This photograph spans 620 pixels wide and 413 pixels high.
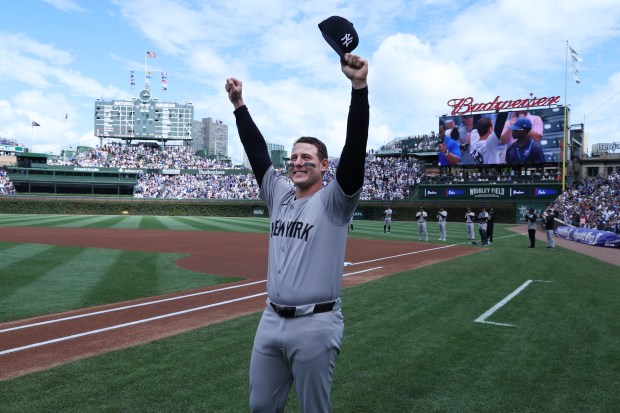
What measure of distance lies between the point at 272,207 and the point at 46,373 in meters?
3.55

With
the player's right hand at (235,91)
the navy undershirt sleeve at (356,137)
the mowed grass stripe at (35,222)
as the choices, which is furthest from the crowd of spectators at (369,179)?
the navy undershirt sleeve at (356,137)

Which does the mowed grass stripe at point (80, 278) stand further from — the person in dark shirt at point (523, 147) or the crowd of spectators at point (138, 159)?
the crowd of spectators at point (138, 159)

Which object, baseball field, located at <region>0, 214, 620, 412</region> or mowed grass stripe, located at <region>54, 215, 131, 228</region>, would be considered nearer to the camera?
baseball field, located at <region>0, 214, 620, 412</region>

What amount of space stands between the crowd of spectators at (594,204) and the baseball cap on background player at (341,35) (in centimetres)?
2852

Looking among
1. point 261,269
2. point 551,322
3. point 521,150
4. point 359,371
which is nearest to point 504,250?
point 261,269

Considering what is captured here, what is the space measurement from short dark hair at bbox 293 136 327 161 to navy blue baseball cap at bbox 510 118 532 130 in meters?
49.3

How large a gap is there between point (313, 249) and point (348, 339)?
394cm

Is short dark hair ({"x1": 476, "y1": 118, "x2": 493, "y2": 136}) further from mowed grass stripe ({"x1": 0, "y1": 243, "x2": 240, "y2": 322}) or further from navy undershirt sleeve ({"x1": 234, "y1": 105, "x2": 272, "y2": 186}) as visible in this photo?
navy undershirt sleeve ({"x1": 234, "y1": 105, "x2": 272, "y2": 186})

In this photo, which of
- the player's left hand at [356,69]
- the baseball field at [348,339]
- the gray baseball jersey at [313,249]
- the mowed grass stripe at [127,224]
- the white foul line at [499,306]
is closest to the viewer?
the player's left hand at [356,69]

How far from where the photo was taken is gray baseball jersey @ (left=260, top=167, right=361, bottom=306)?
2570mm

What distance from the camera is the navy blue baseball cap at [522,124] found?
152 ft

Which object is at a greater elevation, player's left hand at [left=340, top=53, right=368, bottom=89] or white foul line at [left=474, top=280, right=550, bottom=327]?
player's left hand at [left=340, top=53, right=368, bottom=89]

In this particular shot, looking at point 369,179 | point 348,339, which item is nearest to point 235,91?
point 348,339

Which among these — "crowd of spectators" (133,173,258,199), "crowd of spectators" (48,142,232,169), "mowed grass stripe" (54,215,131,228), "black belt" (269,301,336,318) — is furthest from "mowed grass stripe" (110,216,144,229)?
"crowd of spectators" (48,142,232,169)
